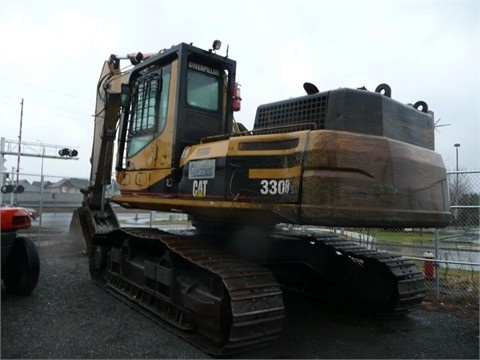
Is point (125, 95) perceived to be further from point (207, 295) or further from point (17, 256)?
point (207, 295)

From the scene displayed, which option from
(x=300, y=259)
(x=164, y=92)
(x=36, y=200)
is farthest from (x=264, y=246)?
(x=36, y=200)

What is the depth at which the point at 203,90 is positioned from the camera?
19.3 feet

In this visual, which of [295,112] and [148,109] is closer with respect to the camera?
[295,112]

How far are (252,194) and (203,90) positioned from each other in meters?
2.14

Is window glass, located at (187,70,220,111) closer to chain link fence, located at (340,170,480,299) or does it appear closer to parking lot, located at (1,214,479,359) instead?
parking lot, located at (1,214,479,359)

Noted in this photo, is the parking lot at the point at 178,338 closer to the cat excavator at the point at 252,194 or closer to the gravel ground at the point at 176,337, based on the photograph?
the gravel ground at the point at 176,337

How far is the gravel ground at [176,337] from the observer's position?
4383 mm

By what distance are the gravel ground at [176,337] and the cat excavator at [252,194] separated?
24 cm

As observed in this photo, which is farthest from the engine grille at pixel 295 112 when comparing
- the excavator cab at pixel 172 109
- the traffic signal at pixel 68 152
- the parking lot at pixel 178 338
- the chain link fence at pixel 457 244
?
the traffic signal at pixel 68 152

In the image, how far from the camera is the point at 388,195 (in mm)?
4074

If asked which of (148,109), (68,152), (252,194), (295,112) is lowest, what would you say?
(252,194)

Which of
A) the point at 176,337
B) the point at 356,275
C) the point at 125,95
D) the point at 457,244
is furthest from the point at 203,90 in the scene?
the point at 457,244

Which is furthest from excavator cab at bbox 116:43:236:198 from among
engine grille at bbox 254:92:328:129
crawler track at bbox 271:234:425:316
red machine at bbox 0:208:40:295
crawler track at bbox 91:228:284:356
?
crawler track at bbox 271:234:425:316

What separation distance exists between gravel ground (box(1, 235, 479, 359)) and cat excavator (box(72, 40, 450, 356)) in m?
0.24
